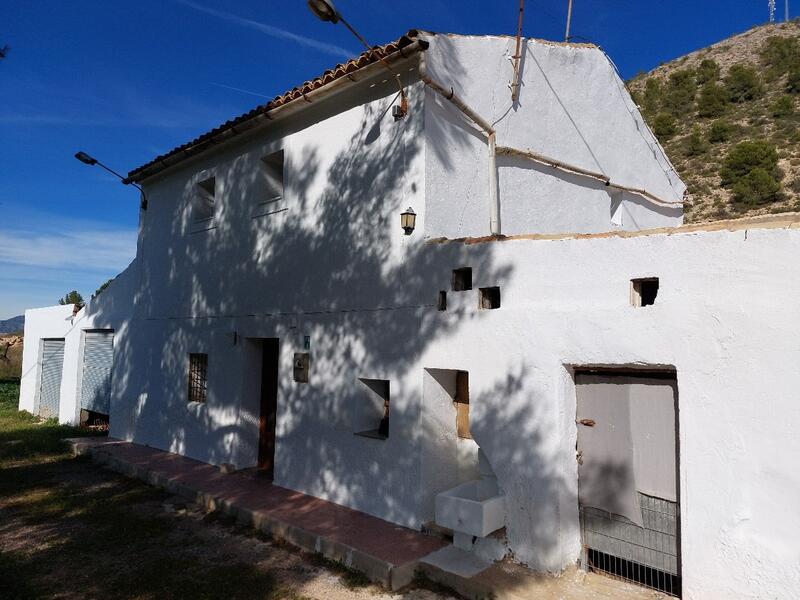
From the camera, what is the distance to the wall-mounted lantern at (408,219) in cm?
680

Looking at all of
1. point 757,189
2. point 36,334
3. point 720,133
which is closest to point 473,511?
point 36,334

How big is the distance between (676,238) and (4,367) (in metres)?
31.4

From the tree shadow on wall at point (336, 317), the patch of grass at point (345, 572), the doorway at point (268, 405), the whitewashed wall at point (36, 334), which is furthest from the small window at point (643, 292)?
the whitewashed wall at point (36, 334)

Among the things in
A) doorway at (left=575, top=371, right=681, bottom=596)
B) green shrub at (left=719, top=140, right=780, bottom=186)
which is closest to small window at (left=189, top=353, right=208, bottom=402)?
doorway at (left=575, top=371, right=681, bottom=596)

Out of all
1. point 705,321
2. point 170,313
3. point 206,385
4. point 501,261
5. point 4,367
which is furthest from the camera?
point 4,367

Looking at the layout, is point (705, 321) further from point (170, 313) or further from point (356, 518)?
point (170, 313)

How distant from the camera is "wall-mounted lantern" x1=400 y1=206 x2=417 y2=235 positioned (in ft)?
22.3

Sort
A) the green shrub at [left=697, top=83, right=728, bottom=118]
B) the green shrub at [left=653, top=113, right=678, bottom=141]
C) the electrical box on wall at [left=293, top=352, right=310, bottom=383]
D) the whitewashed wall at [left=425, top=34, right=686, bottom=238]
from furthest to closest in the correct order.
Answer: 1. the green shrub at [left=697, top=83, right=728, bottom=118]
2. the green shrub at [left=653, top=113, right=678, bottom=141]
3. the electrical box on wall at [left=293, top=352, right=310, bottom=383]
4. the whitewashed wall at [left=425, top=34, right=686, bottom=238]

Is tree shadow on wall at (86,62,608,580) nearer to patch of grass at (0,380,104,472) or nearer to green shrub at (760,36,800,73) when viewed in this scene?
patch of grass at (0,380,104,472)

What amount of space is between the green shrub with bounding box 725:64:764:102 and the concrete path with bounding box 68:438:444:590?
4084cm

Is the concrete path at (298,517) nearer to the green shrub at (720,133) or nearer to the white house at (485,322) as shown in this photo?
the white house at (485,322)

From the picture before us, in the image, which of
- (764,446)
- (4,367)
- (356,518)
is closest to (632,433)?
(764,446)

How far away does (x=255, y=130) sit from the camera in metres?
9.66

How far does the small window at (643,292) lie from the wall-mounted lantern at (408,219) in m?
2.92
